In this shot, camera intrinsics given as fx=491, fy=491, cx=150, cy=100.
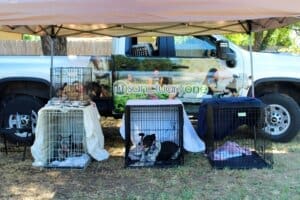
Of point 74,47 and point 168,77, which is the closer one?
point 168,77

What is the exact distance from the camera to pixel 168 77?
8.05 meters

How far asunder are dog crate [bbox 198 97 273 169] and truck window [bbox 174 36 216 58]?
49.8 inches

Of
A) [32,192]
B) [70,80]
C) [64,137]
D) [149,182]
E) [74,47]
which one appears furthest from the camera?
[74,47]

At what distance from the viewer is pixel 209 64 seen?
8055mm

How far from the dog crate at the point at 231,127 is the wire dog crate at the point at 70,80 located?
1.94 meters

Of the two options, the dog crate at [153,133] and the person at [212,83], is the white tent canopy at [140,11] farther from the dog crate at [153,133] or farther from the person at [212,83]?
the person at [212,83]

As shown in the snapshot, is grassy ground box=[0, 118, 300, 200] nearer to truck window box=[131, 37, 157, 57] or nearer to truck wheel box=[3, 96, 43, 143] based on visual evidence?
truck wheel box=[3, 96, 43, 143]

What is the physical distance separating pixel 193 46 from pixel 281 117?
189 centimetres

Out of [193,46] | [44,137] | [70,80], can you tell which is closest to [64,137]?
[44,137]

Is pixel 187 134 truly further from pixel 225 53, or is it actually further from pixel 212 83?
pixel 225 53

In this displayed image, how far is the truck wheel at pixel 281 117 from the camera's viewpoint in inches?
319

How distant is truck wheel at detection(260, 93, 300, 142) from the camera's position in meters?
8.10

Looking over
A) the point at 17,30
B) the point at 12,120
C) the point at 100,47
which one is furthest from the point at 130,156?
the point at 100,47

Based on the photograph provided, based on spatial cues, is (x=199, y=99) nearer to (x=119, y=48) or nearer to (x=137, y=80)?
(x=137, y=80)
